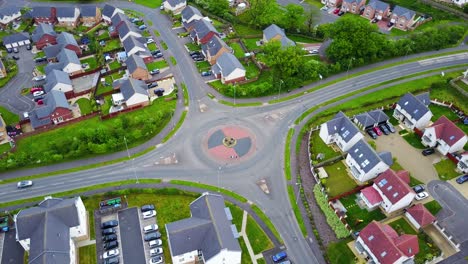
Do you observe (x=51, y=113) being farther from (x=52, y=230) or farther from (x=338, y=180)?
(x=338, y=180)

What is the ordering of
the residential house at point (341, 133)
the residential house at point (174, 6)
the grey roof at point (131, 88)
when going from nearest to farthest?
the residential house at point (341, 133)
the grey roof at point (131, 88)
the residential house at point (174, 6)

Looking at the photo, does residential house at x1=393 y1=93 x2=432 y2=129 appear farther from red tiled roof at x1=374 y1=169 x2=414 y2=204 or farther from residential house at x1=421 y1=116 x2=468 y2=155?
red tiled roof at x1=374 y1=169 x2=414 y2=204

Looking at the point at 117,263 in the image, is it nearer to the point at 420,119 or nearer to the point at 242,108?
the point at 242,108

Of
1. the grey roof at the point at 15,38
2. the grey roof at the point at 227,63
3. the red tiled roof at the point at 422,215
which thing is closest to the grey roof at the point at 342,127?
the red tiled roof at the point at 422,215

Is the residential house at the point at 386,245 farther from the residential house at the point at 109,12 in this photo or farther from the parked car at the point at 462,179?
the residential house at the point at 109,12

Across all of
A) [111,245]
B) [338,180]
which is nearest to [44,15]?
[111,245]

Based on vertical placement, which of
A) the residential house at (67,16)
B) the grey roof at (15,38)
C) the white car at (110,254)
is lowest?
the white car at (110,254)

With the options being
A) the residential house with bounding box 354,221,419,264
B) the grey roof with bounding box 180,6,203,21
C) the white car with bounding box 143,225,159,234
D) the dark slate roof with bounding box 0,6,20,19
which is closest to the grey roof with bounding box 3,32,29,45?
the dark slate roof with bounding box 0,6,20,19
